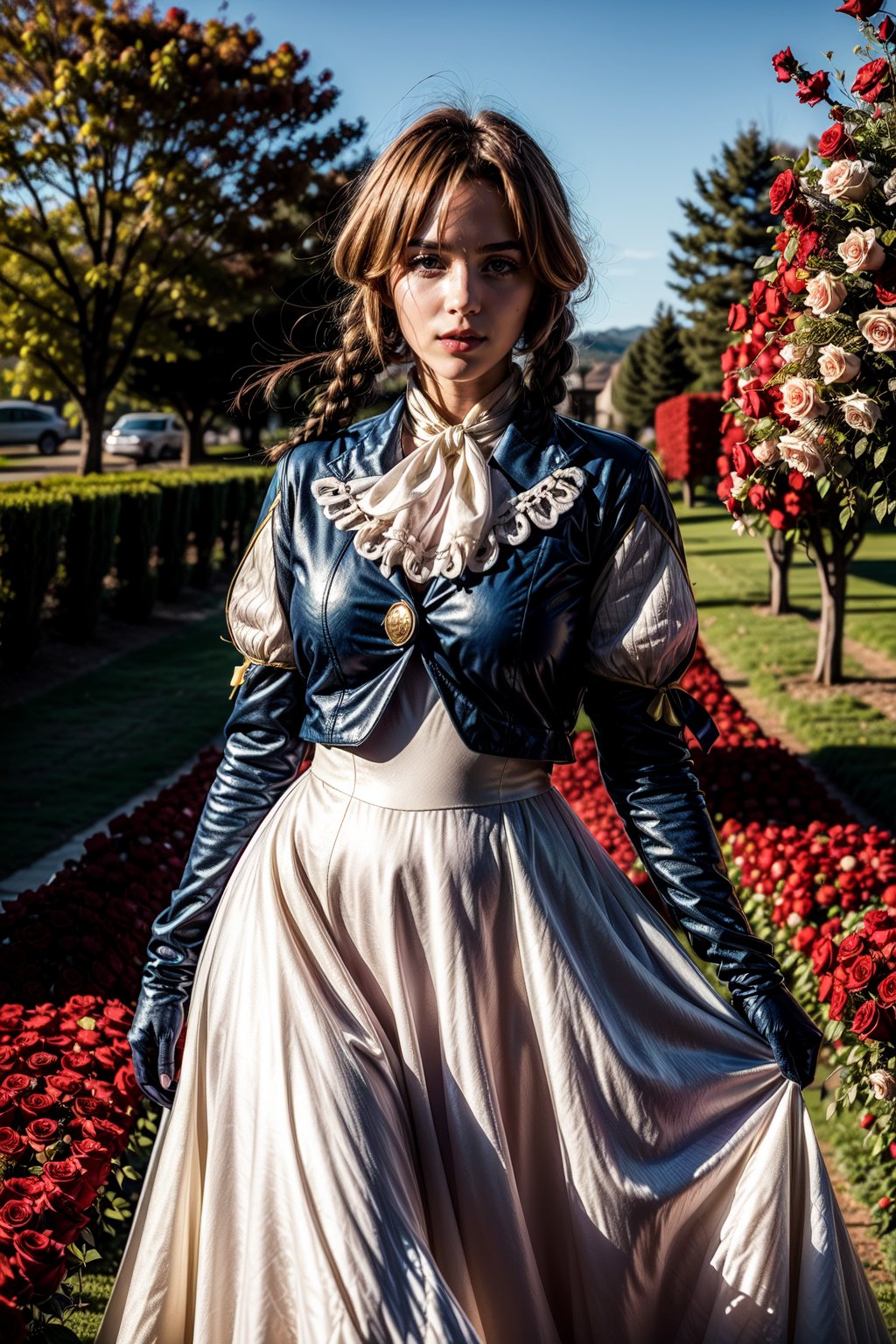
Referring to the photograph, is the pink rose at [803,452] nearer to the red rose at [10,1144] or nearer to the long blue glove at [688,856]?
the long blue glove at [688,856]

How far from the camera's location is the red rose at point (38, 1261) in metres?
2.38

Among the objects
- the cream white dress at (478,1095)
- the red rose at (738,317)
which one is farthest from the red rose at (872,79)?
the cream white dress at (478,1095)

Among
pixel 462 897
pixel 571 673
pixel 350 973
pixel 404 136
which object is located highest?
pixel 404 136

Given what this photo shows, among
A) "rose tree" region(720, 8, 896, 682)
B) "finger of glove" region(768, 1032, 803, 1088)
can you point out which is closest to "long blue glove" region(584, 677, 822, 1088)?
"finger of glove" region(768, 1032, 803, 1088)

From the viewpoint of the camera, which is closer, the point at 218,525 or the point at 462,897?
the point at 462,897

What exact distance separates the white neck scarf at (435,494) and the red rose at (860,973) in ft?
5.68

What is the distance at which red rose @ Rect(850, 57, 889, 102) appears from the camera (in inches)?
118

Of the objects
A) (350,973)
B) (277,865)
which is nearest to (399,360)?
(277,865)

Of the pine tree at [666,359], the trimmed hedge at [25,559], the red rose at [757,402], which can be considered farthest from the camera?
the pine tree at [666,359]

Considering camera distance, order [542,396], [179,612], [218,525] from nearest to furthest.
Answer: [542,396] → [179,612] → [218,525]

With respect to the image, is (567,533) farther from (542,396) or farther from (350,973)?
(350,973)

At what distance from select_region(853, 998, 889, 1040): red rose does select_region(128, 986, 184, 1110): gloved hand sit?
162cm

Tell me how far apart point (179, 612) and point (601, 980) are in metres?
14.0

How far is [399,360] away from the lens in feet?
7.75
